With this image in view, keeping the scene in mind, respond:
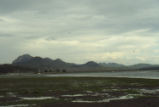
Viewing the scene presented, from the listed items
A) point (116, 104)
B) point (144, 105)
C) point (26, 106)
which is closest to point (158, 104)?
point (144, 105)

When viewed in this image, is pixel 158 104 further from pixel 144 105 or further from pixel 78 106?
pixel 78 106

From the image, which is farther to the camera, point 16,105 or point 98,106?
point 16,105

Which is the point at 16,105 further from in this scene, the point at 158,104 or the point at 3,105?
the point at 158,104

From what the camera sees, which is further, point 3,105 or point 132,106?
point 3,105

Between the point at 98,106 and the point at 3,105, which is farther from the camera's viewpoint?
the point at 3,105

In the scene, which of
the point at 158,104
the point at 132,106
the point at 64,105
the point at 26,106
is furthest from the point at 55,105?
the point at 158,104

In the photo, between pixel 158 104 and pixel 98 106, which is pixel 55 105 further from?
pixel 158 104

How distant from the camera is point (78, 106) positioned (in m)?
23.7

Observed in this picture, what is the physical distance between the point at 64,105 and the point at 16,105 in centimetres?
511

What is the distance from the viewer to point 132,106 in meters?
23.4

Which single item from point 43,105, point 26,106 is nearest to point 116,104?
point 43,105

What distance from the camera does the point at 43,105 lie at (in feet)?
79.5

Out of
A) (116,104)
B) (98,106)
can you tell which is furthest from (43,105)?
(116,104)

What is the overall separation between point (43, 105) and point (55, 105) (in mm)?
1219
